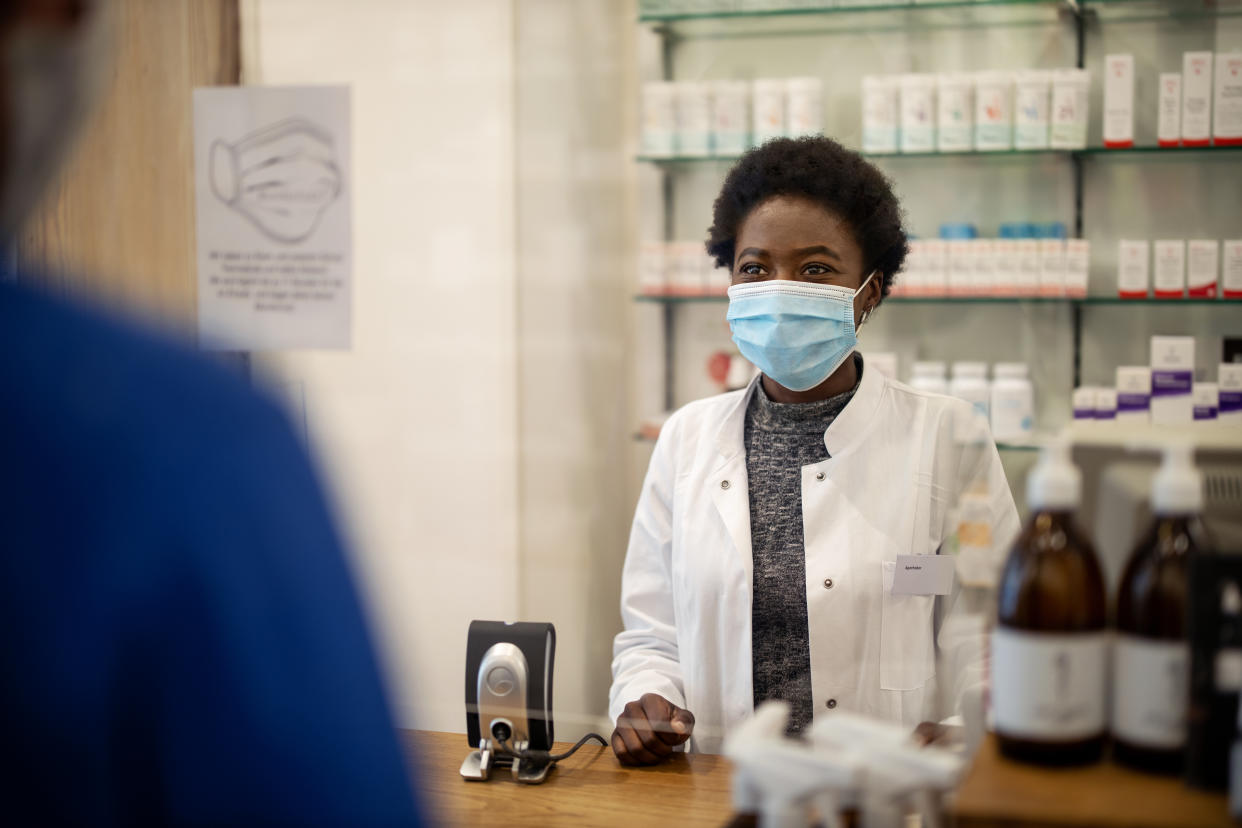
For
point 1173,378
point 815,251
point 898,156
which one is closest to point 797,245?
point 815,251

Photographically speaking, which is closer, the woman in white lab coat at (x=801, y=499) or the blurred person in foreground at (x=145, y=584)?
the blurred person in foreground at (x=145, y=584)

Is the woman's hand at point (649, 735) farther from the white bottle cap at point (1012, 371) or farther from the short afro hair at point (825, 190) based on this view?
the white bottle cap at point (1012, 371)

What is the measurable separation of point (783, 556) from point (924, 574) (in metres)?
0.25

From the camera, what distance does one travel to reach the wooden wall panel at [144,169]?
273 cm

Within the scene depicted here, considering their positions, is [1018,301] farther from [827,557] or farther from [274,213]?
[274,213]

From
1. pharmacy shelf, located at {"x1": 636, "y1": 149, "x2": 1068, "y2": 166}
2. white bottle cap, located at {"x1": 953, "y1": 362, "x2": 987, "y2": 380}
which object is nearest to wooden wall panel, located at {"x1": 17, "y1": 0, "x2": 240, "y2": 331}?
pharmacy shelf, located at {"x1": 636, "y1": 149, "x2": 1068, "y2": 166}

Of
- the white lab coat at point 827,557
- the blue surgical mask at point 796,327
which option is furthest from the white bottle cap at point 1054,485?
the blue surgical mask at point 796,327

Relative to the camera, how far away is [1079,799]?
893mm

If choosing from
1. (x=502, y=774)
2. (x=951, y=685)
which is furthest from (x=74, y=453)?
(x=502, y=774)

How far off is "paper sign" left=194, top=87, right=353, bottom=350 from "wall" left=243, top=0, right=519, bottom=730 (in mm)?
162

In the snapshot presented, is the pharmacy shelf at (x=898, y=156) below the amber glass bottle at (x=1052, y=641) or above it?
above

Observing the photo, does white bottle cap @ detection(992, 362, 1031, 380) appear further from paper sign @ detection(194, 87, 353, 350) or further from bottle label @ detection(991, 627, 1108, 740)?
bottle label @ detection(991, 627, 1108, 740)

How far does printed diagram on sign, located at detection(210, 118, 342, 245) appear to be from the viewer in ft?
9.57

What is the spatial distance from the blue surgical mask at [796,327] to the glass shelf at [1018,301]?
3.15 ft
